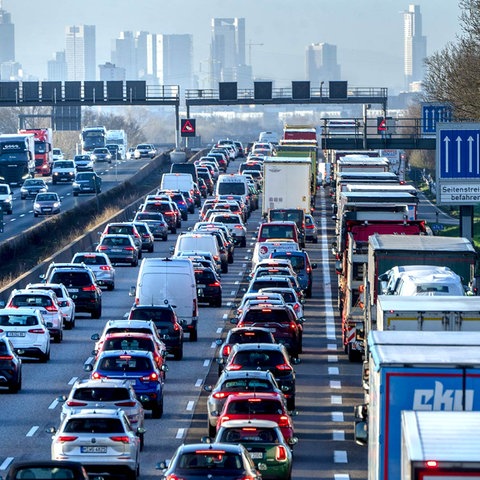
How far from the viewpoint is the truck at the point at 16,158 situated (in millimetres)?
109312

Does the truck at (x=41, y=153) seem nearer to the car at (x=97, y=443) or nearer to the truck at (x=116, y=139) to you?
the truck at (x=116, y=139)

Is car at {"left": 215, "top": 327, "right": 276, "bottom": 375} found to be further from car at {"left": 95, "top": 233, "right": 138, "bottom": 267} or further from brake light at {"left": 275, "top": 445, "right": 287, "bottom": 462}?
car at {"left": 95, "top": 233, "right": 138, "bottom": 267}

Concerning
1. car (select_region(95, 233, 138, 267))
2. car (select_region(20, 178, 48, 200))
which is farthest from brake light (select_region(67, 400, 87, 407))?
car (select_region(20, 178, 48, 200))

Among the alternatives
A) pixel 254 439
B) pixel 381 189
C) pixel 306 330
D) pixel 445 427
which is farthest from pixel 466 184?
pixel 445 427

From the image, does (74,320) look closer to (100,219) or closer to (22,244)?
(22,244)

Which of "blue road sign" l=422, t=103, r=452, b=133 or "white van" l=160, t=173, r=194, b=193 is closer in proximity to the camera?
"blue road sign" l=422, t=103, r=452, b=133

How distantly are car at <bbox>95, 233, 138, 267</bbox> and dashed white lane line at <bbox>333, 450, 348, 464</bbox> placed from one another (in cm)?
3420

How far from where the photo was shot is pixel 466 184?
4553 cm

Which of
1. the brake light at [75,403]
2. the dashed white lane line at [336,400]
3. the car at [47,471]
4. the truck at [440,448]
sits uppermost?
the truck at [440,448]

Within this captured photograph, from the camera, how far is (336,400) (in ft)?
119

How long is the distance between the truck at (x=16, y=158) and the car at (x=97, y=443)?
83.5 m

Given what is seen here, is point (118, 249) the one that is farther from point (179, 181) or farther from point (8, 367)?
point (179, 181)

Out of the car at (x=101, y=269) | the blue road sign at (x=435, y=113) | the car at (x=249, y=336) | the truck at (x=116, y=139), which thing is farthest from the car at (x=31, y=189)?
the car at (x=249, y=336)

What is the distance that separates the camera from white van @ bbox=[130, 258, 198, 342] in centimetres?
4456
